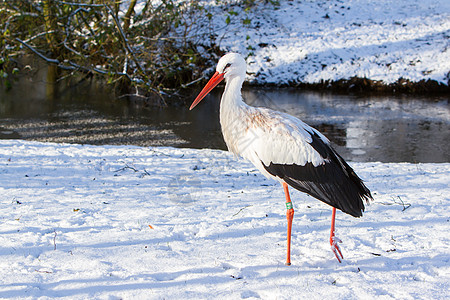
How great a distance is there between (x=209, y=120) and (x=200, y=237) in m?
9.41

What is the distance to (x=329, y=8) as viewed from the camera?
80.7ft

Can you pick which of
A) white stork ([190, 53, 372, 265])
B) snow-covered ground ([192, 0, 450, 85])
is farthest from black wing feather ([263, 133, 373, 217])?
snow-covered ground ([192, 0, 450, 85])

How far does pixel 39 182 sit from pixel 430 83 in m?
15.7

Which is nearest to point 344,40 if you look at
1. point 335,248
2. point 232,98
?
point 232,98

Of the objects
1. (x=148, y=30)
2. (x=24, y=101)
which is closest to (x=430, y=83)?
(x=148, y=30)

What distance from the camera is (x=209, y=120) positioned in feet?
44.8

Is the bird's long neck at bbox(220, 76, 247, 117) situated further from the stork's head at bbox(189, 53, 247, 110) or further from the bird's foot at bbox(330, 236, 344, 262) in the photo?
the bird's foot at bbox(330, 236, 344, 262)

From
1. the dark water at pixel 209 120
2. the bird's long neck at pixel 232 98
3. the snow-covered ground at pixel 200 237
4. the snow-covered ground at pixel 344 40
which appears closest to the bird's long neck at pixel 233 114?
the bird's long neck at pixel 232 98

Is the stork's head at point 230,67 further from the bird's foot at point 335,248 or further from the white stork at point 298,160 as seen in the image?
the bird's foot at point 335,248

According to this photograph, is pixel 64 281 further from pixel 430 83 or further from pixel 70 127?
pixel 430 83

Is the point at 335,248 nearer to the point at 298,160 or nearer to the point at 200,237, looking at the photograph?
the point at 298,160

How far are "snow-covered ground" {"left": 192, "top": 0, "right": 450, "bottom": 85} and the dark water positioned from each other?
1608 mm

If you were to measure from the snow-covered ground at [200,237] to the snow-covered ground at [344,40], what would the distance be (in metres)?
10.5

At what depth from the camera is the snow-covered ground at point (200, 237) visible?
343cm
